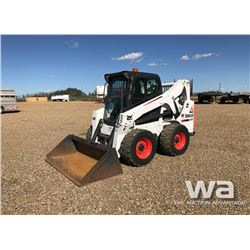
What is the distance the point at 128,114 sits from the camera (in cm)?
626

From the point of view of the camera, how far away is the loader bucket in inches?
A: 206

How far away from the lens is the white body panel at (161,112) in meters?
6.18

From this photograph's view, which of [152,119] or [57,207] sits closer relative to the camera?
[57,207]

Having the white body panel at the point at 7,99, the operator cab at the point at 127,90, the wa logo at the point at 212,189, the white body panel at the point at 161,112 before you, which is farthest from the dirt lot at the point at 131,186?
the white body panel at the point at 7,99

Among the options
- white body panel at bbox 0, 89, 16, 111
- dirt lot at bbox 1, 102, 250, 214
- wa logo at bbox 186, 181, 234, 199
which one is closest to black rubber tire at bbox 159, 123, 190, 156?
dirt lot at bbox 1, 102, 250, 214

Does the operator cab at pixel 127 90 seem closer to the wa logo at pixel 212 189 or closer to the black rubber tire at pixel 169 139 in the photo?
the black rubber tire at pixel 169 139

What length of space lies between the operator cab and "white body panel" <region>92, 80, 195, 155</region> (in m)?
0.20

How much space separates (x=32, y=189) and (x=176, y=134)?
164 inches

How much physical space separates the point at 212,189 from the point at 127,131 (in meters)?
2.42

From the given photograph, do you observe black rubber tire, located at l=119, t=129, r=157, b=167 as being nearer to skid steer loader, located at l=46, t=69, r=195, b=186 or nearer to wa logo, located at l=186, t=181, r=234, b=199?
skid steer loader, located at l=46, t=69, r=195, b=186

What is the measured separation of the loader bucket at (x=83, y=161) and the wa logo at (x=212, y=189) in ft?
5.36

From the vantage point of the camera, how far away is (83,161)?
6.16 metres

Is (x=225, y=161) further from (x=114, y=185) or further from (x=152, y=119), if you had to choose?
(x=114, y=185)

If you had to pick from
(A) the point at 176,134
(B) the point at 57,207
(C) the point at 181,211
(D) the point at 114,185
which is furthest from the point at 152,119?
(B) the point at 57,207
